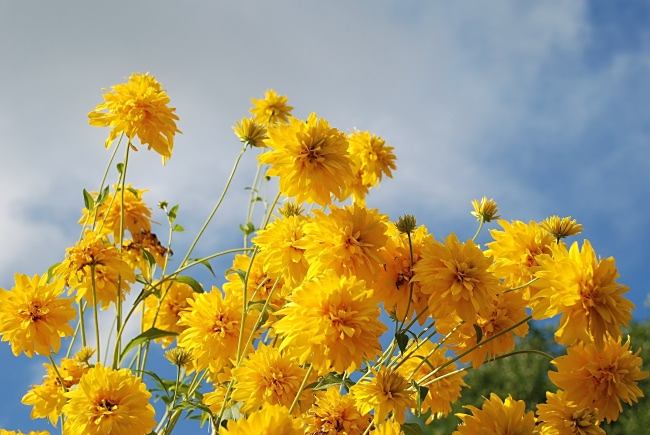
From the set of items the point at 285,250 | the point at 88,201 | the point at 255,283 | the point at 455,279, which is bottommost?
the point at 455,279

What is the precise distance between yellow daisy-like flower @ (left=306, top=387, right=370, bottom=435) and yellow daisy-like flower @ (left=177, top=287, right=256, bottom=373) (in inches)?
13.7

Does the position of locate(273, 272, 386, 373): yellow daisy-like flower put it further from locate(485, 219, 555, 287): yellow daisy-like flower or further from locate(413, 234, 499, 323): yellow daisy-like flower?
locate(485, 219, 555, 287): yellow daisy-like flower

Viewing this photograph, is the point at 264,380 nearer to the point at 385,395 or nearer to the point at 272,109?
the point at 385,395

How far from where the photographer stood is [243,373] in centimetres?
211

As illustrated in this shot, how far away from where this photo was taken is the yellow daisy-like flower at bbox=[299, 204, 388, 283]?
185 centimetres

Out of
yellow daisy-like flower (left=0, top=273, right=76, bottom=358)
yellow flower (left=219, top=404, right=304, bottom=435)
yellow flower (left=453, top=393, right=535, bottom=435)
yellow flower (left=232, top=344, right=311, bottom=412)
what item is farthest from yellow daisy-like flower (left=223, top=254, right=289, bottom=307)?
yellow flower (left=219, top=404, right=304, bottom=435)

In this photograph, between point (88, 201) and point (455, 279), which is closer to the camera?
point (455, 279)

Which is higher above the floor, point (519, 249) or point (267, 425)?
point (519, 249)

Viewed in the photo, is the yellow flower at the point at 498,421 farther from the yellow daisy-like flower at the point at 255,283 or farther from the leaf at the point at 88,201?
the leaf at the point at 88,201

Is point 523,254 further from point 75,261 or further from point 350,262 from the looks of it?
point 75,261

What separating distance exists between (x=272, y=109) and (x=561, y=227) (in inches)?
69.6

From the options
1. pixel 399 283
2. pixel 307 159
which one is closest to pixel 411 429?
pixel 399 283

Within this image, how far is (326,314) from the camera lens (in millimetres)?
1738

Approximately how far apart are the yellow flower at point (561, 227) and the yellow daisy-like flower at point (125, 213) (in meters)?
1.57
